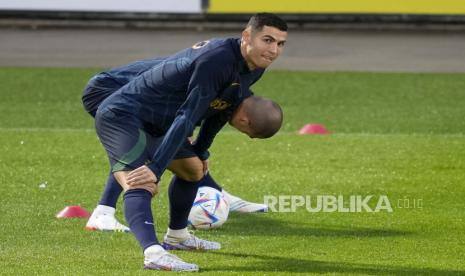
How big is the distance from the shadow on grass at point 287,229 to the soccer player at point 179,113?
1050mm

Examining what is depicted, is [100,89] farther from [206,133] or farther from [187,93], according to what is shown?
[187,93]

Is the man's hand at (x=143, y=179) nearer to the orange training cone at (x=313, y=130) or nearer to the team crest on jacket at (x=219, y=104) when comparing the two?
the team crest on jacket at (x=219, y=104)

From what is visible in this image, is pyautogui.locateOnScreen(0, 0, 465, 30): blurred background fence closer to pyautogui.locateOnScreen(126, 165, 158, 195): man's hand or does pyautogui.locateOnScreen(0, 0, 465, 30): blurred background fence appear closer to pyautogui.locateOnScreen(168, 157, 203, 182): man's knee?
pyautogui.locateOnScreen(168, 157, 203, 182): man's knee

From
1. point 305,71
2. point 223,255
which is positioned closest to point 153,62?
point 223,255

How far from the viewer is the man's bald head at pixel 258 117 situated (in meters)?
7.88

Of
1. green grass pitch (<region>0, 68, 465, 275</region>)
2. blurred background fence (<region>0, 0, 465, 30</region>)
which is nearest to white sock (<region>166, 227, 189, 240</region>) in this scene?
green grass pitch (<region>0, 68, 465, 275</region>)

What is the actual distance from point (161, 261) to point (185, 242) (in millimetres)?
972

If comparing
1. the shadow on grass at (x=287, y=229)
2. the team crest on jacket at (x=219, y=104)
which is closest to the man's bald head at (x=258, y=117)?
the team crest on jacket at (x=219, y=104)

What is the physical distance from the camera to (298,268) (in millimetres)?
8008

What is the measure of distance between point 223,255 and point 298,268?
0.67 meters

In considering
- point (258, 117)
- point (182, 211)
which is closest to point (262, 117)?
point (258, 117)

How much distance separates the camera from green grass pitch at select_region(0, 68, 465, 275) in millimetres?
8297

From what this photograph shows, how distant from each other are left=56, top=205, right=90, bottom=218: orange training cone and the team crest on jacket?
2208mm

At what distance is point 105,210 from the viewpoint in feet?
30.9
